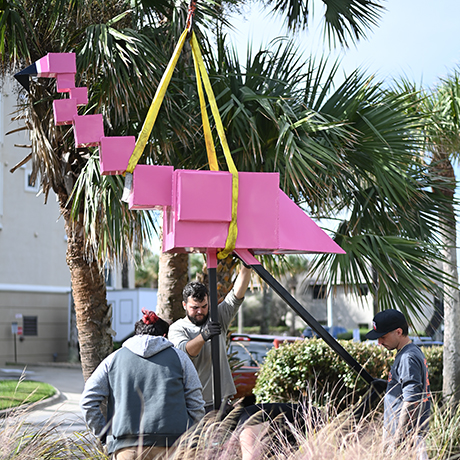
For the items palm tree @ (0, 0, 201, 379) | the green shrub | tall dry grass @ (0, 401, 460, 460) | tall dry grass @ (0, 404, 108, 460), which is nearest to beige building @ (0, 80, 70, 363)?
palm tree @ (0, 0, 201, 379)

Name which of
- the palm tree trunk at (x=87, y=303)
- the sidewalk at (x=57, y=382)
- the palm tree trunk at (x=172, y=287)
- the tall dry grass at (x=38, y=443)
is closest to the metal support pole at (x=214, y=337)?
the tall dry grass at (x=38, y=443)

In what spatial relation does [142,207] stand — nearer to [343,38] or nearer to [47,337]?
[343,38]

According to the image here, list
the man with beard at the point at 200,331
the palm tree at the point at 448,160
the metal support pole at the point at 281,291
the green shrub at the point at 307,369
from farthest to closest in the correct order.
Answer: the palm tree at the point at 448,160 → the green shrub at the point at 307,369 → the man with beard at the point at 200,331 → the metal support pole at the point at 281,291

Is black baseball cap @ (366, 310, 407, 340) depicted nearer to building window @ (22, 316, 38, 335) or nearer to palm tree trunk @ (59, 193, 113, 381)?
A: palm tree trunk @ (59, 193, 113, 381)

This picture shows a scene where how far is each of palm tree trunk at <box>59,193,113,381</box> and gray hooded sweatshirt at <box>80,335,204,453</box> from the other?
3274 millimetres

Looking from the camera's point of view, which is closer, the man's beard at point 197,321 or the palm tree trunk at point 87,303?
the man's beard at point 197,321

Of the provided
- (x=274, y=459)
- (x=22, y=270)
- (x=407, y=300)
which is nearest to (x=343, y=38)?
(x=407, y=300)

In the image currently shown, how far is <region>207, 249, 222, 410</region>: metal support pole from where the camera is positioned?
3.74 metres

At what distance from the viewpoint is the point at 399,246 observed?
575 cm

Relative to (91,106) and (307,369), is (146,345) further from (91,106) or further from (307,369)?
(307,369)

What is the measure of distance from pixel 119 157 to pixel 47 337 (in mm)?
21421

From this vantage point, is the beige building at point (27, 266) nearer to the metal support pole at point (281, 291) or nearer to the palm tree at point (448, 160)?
the palm tree at point (448, 160)

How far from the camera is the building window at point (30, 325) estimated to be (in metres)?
22.8

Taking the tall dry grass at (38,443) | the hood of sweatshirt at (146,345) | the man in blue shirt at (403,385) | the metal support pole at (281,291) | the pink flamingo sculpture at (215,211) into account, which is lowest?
the tall dry grass at (38,443)
